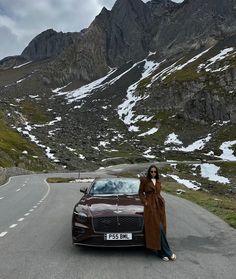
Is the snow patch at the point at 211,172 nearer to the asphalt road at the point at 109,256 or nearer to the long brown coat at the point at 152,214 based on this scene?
the asphalt road at the point at 109,256

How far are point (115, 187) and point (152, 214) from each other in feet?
11.5

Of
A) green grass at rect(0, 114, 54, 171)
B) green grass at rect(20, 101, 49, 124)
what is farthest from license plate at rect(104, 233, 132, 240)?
green grass at rect(20, 101, 49, 124)

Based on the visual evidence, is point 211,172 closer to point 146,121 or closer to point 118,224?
point 146,121

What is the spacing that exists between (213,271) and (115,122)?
15164cm

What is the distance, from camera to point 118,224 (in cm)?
1080

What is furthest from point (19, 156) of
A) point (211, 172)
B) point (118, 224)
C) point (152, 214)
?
point (152, 214)

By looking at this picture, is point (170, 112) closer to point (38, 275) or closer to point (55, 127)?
point (55, 127)

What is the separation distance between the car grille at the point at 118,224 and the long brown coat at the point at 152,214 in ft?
1.91

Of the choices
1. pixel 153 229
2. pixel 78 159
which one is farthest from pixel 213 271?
pixel 78 159

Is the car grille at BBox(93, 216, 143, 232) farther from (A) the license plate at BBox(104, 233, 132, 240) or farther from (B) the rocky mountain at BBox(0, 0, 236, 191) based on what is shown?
(B) the rocky mountain at BBox(0, 0, 236, 191)

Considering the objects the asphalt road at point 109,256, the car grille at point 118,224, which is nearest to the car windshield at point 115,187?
the asphalt road at point 109,256

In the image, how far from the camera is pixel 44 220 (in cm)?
1775

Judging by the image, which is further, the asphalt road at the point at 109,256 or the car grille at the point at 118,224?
the car grille at the point at 118,224

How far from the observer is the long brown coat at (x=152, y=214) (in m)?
10.2
